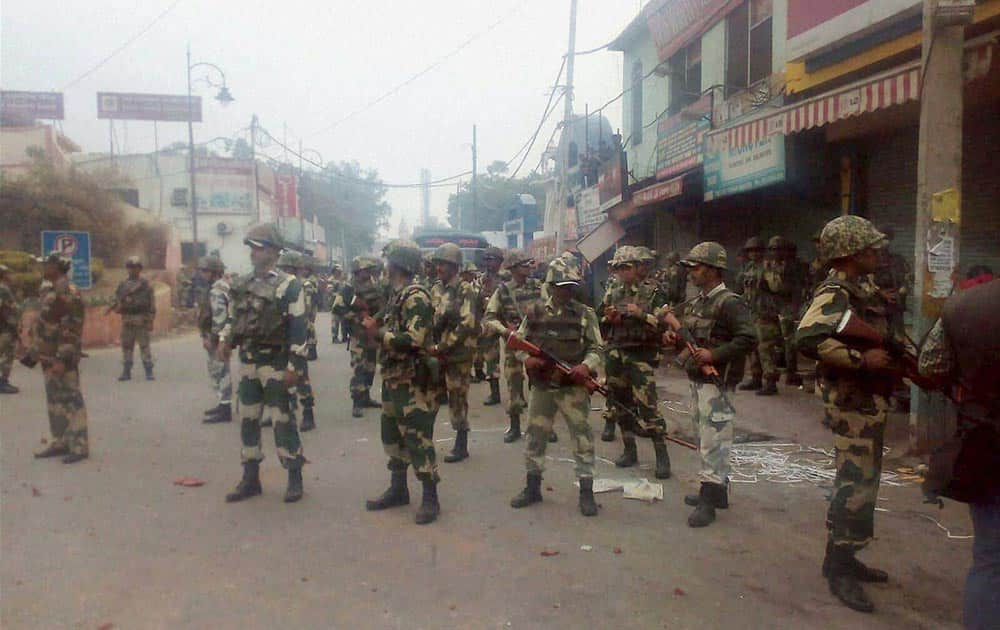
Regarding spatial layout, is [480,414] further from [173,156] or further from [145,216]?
[173,156]

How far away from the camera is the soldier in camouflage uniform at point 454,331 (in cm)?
539

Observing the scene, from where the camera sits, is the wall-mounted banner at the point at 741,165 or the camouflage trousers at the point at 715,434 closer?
the camouflage trousers at the point at 715,434

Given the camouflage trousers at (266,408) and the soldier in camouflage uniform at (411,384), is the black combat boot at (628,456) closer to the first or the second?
the soldier in camouflage uniform at (411,384)

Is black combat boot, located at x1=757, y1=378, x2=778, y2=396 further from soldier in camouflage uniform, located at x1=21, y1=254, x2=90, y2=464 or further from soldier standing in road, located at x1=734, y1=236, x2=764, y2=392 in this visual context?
soldier in camouflage uniform, located at x1=21, y1=254, x2=90, y2=464

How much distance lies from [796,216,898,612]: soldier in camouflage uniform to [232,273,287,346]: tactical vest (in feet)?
11.8

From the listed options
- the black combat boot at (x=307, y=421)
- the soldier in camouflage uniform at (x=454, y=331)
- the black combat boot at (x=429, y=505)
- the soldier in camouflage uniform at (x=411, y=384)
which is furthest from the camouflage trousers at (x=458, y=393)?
the black combat boot at (x=307, y=421)

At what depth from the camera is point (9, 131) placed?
33719mm

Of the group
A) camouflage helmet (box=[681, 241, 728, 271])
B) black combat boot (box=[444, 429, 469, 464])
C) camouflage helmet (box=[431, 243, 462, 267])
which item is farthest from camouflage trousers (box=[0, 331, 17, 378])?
camouflage helmet (box=[681, 241, 728, 271])

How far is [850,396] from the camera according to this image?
3744 millimetres

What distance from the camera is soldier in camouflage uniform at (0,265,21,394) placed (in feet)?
32.6

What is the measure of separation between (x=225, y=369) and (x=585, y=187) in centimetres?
1441

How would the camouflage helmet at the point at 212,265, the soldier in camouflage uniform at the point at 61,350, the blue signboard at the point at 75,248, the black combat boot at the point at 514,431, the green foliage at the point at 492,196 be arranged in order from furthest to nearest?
the green foliage at the point at 492,196 < the blue signboard at the point at 75,248 < the camouflage helmet at the point at 212,265 < the black combat boot at the point at 514,431 < the soldier in camouflage uniform at the point at 61,350

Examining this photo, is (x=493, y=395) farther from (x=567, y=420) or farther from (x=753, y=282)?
(x=567, y=420)

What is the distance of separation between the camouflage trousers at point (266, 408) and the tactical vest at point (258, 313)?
214 mm
